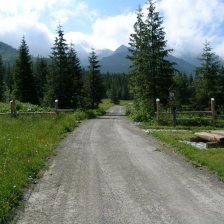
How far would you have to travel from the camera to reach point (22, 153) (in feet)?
38.9

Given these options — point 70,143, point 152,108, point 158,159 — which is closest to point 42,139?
point 70,143

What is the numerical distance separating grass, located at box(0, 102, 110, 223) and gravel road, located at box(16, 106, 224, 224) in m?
0.32

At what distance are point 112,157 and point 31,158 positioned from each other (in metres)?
2.43

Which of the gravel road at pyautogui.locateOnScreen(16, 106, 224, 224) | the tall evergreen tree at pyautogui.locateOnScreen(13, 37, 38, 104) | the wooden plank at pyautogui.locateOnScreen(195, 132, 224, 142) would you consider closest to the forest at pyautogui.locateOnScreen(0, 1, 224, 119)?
the tall evergreen tree at pyautogui.locateOnScreen(13, 37, 38, 104)

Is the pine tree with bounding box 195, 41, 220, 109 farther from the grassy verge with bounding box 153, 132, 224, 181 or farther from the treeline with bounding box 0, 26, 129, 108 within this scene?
the grassy verge with bounding box 153, 132, 224, 181

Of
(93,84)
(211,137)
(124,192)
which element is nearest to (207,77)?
(93,84)

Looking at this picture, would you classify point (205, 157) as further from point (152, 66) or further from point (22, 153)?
point (152, 66)

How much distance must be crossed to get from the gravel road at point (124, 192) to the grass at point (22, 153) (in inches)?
12.5

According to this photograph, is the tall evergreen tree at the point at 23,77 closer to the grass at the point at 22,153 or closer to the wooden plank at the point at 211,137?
the grass at the point at 22,153

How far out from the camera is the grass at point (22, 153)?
24.9 feet

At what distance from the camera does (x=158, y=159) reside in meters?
11.8

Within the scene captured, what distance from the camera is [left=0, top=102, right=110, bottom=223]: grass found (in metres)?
7.58

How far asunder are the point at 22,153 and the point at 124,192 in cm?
479

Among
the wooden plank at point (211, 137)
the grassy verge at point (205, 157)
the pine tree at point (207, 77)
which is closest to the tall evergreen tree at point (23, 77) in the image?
the pine tree at point (207, 77)
